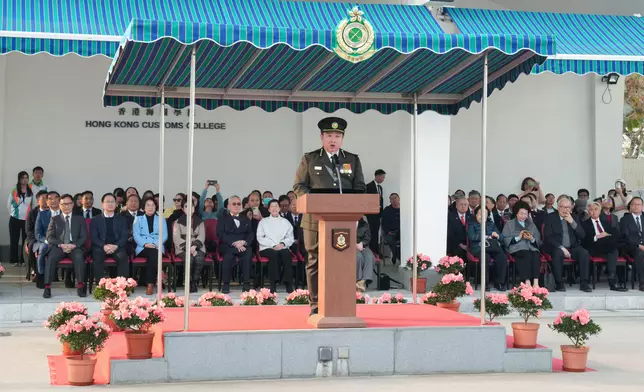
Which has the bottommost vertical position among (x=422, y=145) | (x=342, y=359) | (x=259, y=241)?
(x=342, y=359)

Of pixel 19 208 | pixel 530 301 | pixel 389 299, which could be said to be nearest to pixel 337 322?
pixel 530 301

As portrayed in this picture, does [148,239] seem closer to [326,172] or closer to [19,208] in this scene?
[19,208]

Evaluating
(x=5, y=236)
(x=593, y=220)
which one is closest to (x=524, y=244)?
(x=593, y=220)

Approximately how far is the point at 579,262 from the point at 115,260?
6154mm

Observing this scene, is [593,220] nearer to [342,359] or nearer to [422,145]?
[422,145]

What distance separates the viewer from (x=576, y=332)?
7.71m

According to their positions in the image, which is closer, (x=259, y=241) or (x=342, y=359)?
(x=342, y=359)

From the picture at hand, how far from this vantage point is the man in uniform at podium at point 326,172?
7.59m

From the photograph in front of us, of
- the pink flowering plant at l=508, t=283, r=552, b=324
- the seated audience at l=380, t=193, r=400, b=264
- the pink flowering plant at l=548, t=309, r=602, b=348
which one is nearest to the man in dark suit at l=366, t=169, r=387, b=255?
the seated audience at l=380, t=193, r=400, b=264

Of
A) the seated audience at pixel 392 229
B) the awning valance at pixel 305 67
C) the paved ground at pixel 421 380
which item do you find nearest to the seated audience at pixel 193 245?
the awning valance at pixel 305 67

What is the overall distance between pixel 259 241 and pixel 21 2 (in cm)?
415

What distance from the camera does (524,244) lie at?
13023 mm

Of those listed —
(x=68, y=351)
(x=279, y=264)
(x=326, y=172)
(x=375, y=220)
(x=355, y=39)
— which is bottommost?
(x=68, y=351)

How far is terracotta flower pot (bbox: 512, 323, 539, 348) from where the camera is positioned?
7754mm
